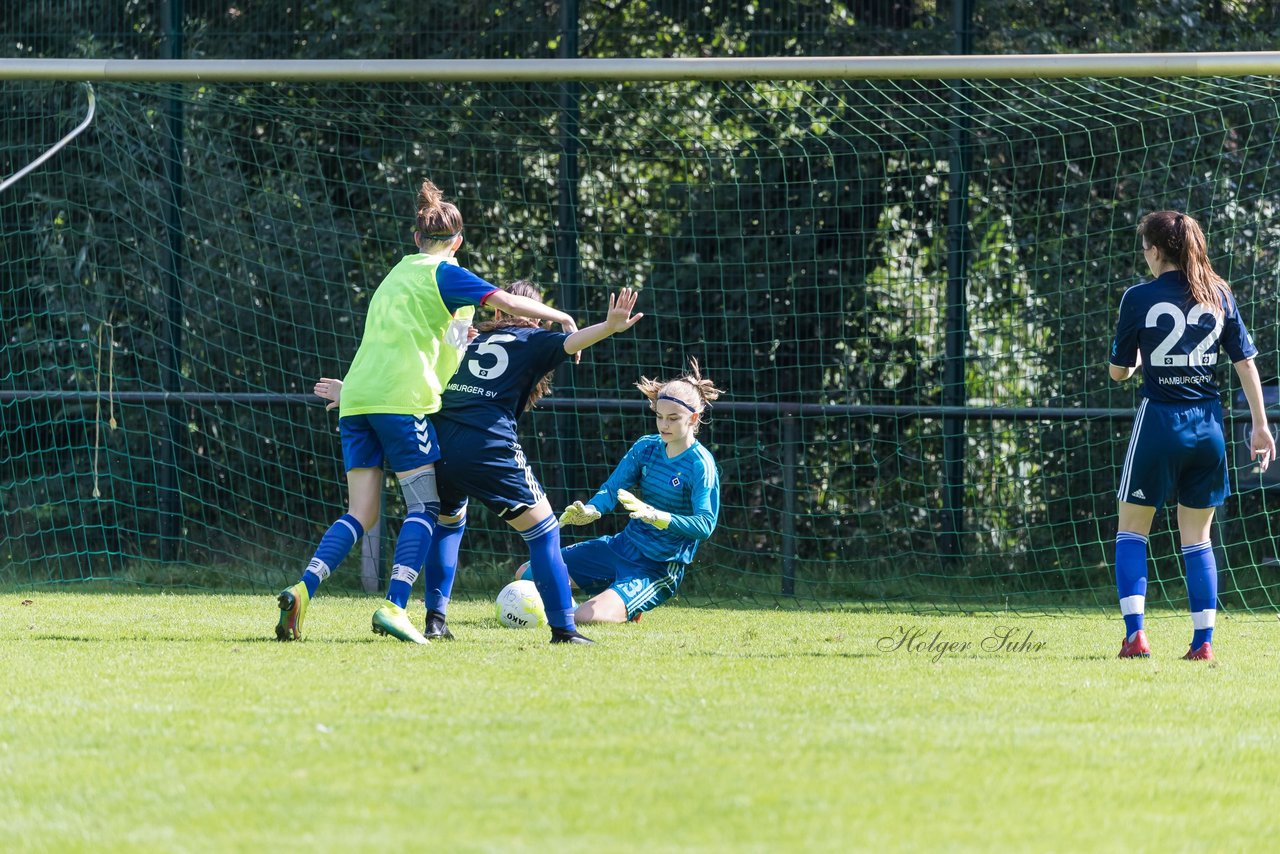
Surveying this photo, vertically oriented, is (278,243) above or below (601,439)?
above

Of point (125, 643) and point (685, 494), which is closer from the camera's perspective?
point (125, 643)

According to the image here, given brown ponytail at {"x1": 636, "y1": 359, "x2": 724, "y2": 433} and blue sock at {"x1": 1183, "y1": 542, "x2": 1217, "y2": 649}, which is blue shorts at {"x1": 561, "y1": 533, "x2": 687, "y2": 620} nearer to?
brown ponytail at {"x1": 636, "y1": 359, "x2": 724, "y2": 433}

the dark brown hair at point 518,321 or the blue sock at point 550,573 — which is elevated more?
the dark brown hair at point 518,321

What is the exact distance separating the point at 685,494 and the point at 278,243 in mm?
3509

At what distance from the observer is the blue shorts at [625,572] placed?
252 inches

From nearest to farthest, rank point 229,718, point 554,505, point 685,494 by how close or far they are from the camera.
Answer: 1. point 229,718
2. point 685,494
3. point 554,505

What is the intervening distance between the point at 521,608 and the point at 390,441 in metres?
1.11

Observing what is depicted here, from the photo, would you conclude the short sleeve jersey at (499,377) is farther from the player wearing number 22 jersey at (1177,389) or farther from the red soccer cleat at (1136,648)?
the red soccer cleat at (1136,648)

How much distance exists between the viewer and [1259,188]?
327 inches

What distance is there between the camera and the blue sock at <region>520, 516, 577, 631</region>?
5.35 m

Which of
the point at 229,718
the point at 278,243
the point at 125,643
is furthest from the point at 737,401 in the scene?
the point at 229,718

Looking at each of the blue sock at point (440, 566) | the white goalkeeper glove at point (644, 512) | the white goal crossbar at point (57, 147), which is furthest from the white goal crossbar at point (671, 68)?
the blue sock at point (440, 566)

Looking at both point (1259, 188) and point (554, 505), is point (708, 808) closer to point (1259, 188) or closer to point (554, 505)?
point (554, 505)
